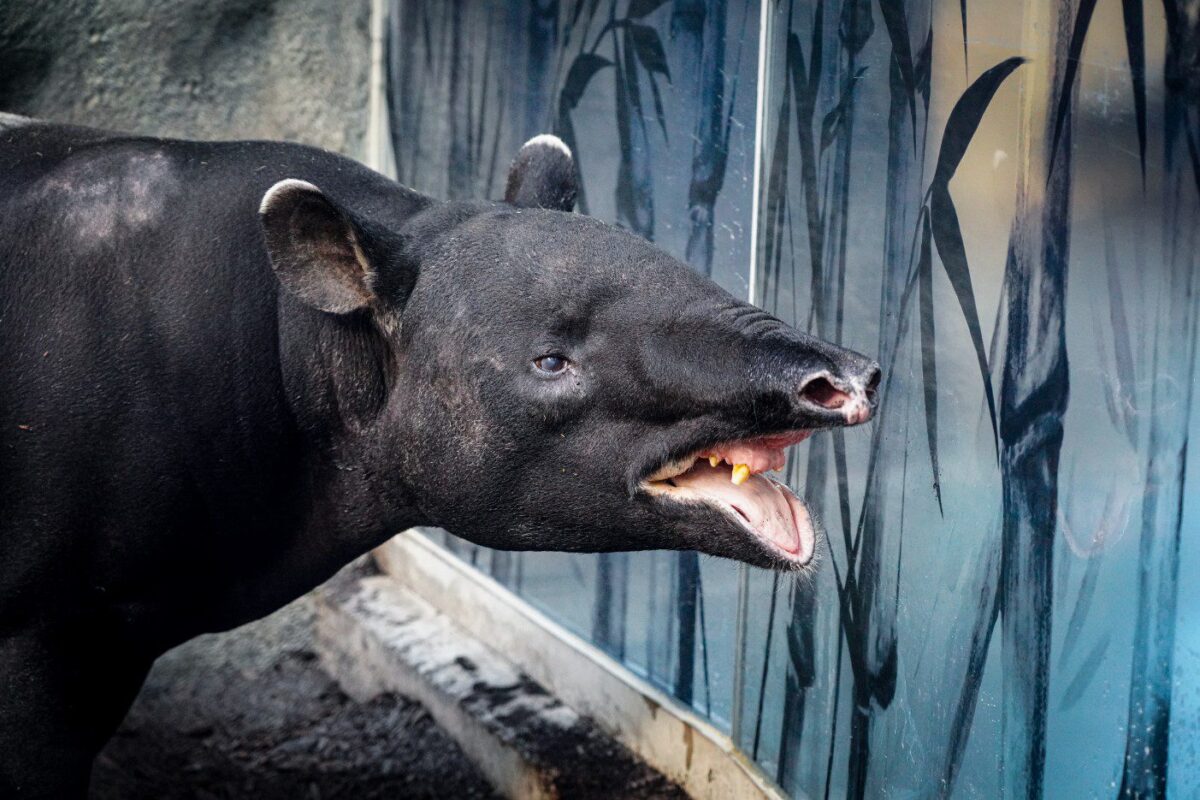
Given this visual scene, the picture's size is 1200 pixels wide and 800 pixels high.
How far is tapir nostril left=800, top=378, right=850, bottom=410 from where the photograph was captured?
2.73 metres

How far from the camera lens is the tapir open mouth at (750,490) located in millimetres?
3014

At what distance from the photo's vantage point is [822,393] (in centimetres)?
277

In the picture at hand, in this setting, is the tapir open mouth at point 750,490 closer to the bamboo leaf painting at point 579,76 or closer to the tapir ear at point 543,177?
the tapir ear at point 543,177

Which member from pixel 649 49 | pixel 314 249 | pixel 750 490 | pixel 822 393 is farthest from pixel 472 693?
pixel 822 393

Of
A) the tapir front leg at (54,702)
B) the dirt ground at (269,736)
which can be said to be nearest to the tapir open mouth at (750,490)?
the tapir front leg at (54,702)

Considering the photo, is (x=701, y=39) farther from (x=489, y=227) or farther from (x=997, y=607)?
(x=997, y=607)

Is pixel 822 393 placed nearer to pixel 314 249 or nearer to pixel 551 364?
pixel 551 364

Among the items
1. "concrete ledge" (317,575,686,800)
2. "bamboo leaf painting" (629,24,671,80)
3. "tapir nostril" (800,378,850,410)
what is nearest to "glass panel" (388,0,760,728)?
"bamboo leaf painting" (629,24,671,80)

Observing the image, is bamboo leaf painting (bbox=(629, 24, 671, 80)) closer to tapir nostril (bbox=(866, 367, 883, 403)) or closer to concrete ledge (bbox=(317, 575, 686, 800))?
tapir nostril (bbox=(866, 367, 883, 403))

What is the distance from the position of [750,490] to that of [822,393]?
408 mm

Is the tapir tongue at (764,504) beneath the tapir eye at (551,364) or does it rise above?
beneath

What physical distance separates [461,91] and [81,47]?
1.60 meters

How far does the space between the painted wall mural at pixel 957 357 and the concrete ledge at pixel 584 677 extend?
0.32ft

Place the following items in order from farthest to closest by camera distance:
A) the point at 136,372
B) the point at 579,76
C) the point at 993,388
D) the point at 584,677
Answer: the point at 584,677 → the point at 579,76 → the point at 136,372 → the point at 993,388
